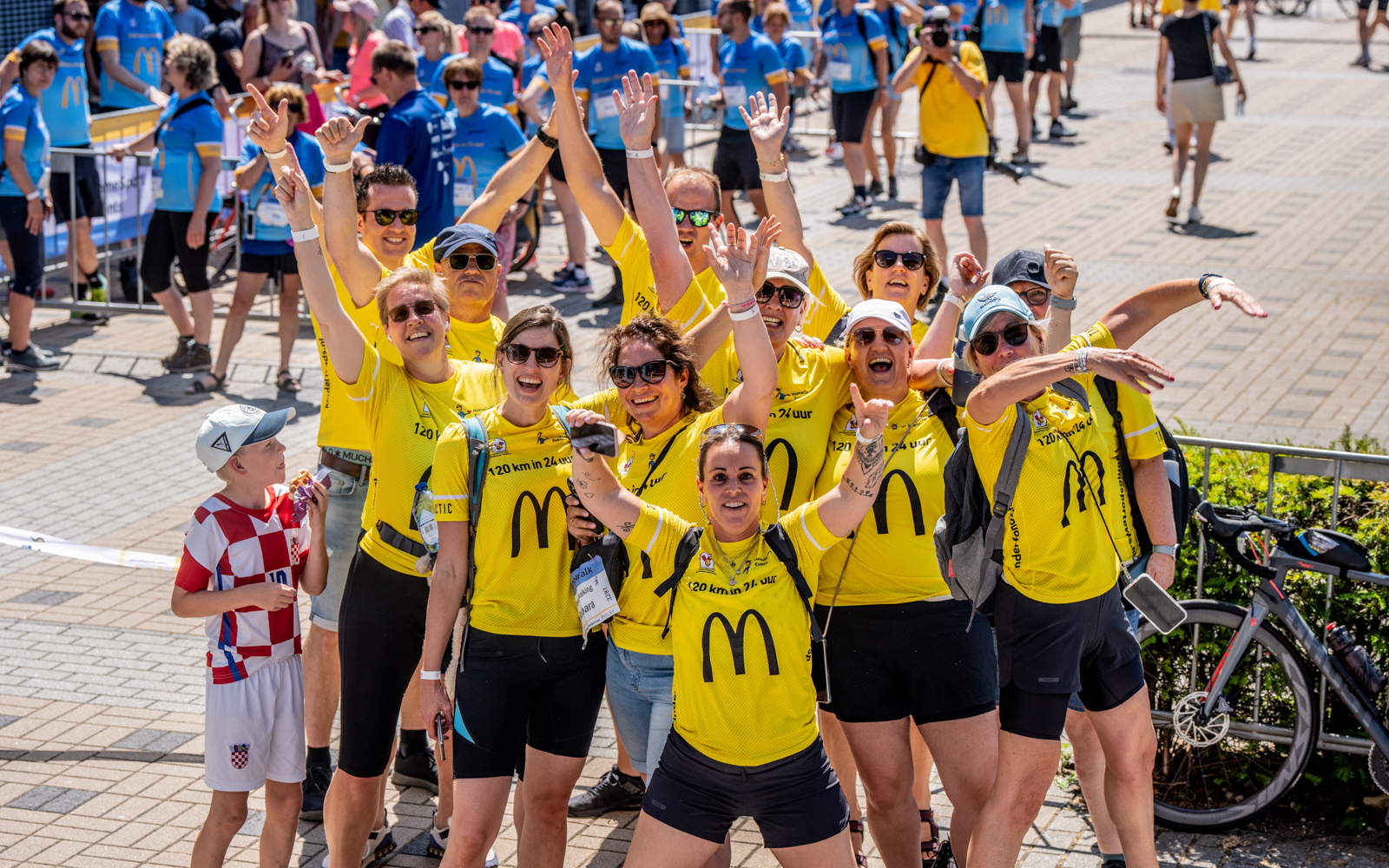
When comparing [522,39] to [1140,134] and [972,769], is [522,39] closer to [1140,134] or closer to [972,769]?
[1140,134]

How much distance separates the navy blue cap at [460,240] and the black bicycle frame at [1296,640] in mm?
2883

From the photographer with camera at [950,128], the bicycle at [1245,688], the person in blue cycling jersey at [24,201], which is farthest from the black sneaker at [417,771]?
the photographer with camera at [950,128]

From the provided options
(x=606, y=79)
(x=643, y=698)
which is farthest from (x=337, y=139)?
(x=606, y=79)

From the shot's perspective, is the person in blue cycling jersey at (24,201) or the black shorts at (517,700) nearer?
the black shorts at (517,700)

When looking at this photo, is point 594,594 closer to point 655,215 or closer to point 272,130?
point 655,215

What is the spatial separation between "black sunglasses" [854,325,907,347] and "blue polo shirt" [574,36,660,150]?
26.9 ft

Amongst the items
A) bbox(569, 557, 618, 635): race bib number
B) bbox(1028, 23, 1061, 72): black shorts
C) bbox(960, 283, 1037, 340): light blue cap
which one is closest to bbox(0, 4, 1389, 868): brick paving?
bbox(1028, 23, 1061, 72): black shorts

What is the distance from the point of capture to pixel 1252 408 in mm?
9344

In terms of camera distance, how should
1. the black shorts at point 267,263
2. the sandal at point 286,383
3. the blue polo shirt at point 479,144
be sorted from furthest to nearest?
1. the blue polo shirt at point 479,144
2. the sandal at point 286,383
3. the black shorts at point 267,263

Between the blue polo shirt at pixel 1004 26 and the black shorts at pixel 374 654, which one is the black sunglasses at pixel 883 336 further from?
the blue polo shirt at pixel 1004 26

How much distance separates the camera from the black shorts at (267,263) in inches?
392

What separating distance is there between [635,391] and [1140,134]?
1672 centimetres

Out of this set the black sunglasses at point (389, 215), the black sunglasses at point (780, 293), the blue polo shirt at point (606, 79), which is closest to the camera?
the black sunglasses at point (780, 293)

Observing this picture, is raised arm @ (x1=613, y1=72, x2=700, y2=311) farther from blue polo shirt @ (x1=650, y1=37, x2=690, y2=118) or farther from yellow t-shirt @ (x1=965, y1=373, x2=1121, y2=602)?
blue polo shirt @ (x1=650, y1=37, x2=690, y2=118)
